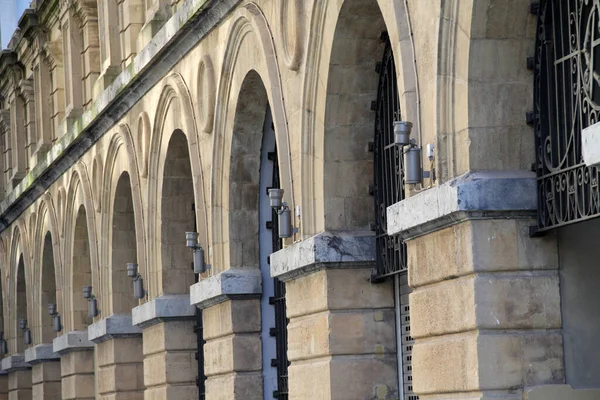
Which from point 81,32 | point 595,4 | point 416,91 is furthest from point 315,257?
point 81,32

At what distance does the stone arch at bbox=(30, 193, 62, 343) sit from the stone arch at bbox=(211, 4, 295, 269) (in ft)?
45.1

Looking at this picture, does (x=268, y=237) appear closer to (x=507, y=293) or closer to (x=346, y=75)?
(x=346, y=75)

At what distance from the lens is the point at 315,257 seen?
15.7m

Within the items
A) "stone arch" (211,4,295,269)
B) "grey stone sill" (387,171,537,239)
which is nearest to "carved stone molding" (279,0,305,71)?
"stone arch" (211,4,295,269)

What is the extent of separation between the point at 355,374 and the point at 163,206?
8173mm

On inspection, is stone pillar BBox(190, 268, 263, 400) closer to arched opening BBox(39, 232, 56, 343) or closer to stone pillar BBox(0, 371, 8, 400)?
arched opening BBox(39, 232, 56, 343)

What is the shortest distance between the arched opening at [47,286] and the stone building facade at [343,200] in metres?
5.86

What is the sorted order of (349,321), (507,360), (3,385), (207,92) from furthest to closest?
(3,385) → (207,92) → (349,321) → (507,360)

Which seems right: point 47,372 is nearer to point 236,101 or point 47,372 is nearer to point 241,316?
point 241,316

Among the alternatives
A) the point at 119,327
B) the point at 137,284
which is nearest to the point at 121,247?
the point at 119,327

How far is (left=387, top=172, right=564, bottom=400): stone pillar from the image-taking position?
11.9 m

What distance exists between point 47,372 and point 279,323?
15.3m

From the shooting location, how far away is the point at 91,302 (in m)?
28.2

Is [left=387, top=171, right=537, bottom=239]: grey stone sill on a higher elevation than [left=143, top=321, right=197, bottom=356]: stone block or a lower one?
higher
